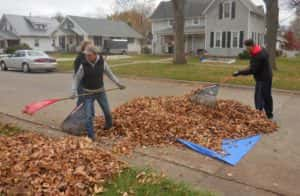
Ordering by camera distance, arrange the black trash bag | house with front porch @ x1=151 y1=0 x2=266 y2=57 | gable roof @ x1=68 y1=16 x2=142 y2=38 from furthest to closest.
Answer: gable roof @ x1=68 y1=16 x2=142 y2=38
house with front porch @ x1=151 y1=0 x2=266 y2=57
the black trash bag

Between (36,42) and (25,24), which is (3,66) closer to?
(36,42)

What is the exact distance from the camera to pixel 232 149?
509 cm

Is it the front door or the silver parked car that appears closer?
the silver parked car

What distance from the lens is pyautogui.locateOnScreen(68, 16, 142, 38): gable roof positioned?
43.3 m

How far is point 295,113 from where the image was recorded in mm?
7957

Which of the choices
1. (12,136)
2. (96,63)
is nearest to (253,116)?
(96,63)

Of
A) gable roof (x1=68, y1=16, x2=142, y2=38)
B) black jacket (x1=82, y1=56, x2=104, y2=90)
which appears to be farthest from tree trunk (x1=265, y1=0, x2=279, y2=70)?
gable roof (x1=68, y1=16, x2=142, y2=38)

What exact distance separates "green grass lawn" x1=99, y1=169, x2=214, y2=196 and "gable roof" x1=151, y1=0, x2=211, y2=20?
32.9 metres

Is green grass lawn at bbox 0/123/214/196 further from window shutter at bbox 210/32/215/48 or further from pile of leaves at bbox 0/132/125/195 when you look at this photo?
window shutter at bbox 210/32/215/48

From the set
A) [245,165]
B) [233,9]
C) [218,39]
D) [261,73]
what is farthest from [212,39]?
[245,165]

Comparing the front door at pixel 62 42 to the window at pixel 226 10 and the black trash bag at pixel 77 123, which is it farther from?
the black trash bag at pixel 77 123

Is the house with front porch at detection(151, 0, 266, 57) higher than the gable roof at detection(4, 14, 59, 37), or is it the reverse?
the gable roof at detection(4, 14, 59, 37)

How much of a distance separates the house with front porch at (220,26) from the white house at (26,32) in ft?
75.2

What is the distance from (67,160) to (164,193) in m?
1.40
